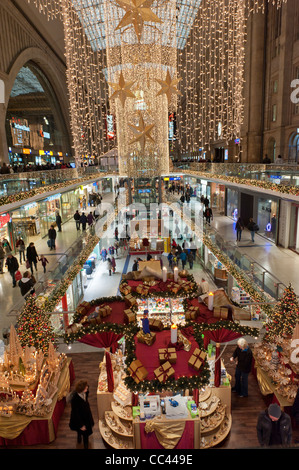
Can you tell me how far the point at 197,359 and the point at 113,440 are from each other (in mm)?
2134

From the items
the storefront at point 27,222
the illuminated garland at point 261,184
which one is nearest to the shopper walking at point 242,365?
the illuminated garland at point 261,184

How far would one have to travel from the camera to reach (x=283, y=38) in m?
18.4

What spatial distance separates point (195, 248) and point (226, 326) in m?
14.0

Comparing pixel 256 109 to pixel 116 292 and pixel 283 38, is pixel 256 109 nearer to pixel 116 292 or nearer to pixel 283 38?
pixel 283 38

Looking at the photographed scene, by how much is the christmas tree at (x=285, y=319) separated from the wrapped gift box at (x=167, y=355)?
8.39 feet

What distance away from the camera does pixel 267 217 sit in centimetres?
→ 1736

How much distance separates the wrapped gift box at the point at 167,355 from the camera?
4.00 m

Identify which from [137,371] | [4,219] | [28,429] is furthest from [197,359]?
[4,219]

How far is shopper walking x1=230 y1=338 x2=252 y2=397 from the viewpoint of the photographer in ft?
17.9

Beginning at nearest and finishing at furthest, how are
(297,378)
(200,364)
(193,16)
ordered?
(200,364), (297,378), (193,16)

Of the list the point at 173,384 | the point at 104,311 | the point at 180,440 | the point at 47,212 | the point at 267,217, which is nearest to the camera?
the point at 173,384

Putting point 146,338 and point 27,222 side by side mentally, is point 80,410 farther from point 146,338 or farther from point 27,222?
point 27,222
